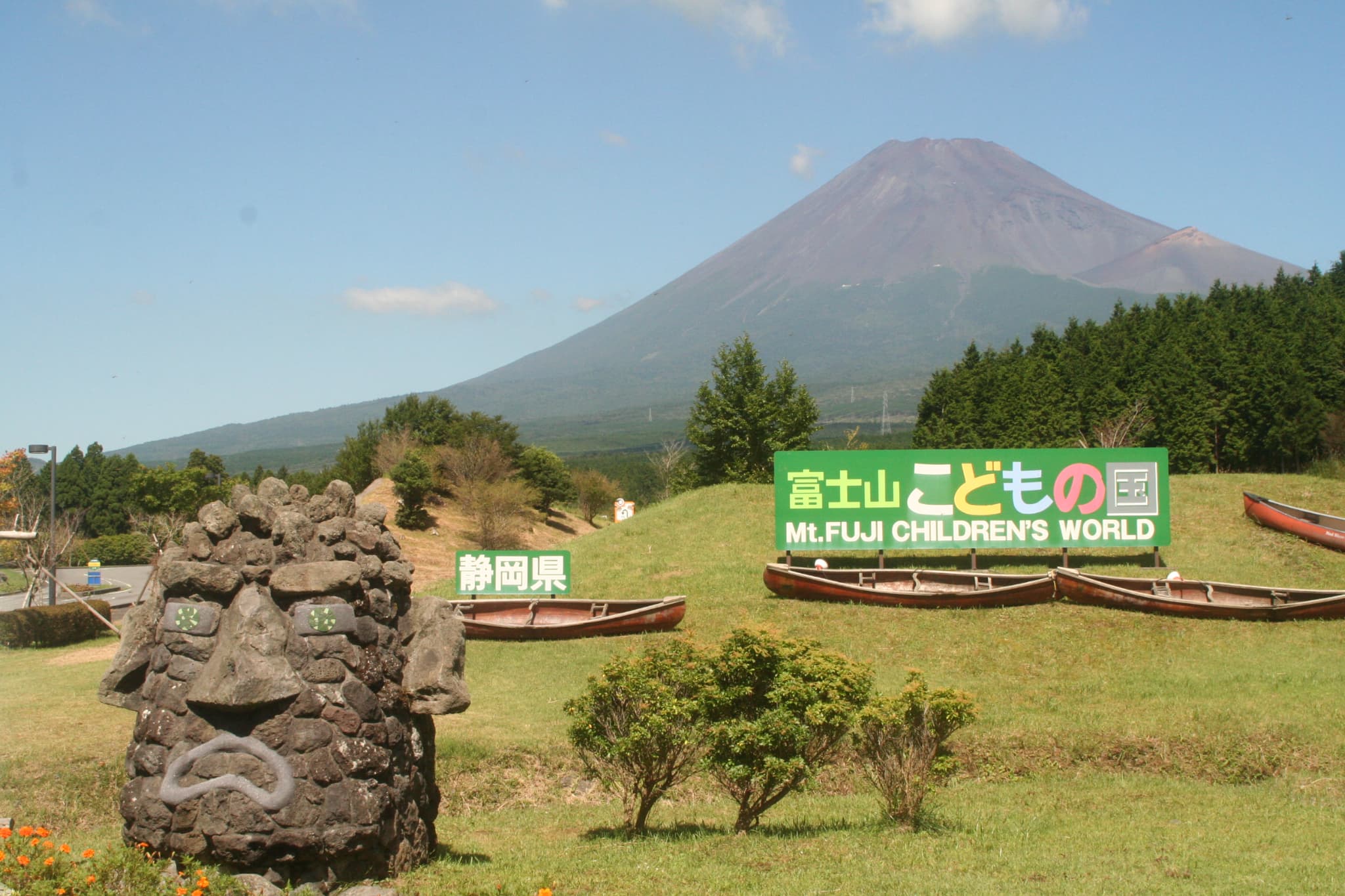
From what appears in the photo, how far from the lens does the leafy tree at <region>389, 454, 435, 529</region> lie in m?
52.4

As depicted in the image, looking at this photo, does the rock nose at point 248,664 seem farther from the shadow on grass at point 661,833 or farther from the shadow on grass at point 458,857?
the shadow on grass at point 661,833

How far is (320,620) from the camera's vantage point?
8195mm

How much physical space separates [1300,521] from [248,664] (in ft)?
89.8

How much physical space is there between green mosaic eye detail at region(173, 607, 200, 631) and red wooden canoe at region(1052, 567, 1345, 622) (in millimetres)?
19474

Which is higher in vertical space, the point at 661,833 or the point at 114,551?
the point at 661,833

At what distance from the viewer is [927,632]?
21.8 metres

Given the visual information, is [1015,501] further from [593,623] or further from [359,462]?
[359,462]

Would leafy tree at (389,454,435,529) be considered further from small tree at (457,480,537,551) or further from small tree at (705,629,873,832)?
small tree at (705,629,873,832)

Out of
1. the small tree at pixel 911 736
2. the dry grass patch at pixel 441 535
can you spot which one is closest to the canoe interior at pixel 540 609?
the small tree at pixel 911 736

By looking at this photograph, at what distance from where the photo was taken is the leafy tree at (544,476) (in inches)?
2552

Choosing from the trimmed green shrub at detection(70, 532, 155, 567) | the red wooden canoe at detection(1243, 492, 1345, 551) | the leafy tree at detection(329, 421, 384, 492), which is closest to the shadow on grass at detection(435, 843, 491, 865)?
the red wooden canoe at detection(1243, 492, 1345, 551)

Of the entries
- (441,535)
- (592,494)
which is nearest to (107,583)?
(441,535)

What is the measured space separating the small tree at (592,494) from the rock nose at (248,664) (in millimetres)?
63993

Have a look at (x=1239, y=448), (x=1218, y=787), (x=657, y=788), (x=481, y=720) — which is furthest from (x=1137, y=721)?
(x=1239, y=448)
